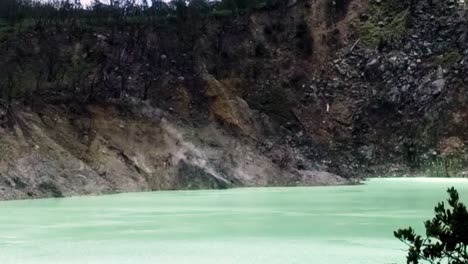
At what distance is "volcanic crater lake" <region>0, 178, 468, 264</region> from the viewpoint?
14.4 metres

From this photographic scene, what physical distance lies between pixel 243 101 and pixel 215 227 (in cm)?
2916

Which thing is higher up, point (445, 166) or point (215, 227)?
point (215, 227)

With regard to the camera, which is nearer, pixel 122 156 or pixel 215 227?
pixel 215 227

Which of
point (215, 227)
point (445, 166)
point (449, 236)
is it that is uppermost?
point (449, 236)

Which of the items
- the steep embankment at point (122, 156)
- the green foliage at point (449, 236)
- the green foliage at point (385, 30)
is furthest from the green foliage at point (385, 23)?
the green foliage at point (449, 236)

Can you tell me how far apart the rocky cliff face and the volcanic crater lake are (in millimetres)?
5968

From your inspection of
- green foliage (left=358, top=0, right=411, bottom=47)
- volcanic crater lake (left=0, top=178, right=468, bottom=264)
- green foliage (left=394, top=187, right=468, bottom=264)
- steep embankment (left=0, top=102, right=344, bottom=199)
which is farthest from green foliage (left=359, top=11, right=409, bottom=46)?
green foliage (left=394, top=187, right=468, bottom=264)

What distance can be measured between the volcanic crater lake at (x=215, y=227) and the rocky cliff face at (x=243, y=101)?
5.97m

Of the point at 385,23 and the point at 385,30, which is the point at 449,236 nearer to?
the point at 385,30

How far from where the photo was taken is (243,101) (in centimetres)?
4862

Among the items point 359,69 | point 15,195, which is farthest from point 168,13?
point 15,195

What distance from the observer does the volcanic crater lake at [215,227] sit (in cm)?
1435

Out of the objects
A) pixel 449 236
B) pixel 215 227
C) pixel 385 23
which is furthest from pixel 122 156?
pixel 449 236

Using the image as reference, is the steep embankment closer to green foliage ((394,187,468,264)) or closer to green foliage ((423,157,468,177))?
green foliage ((423,157,468,177))
